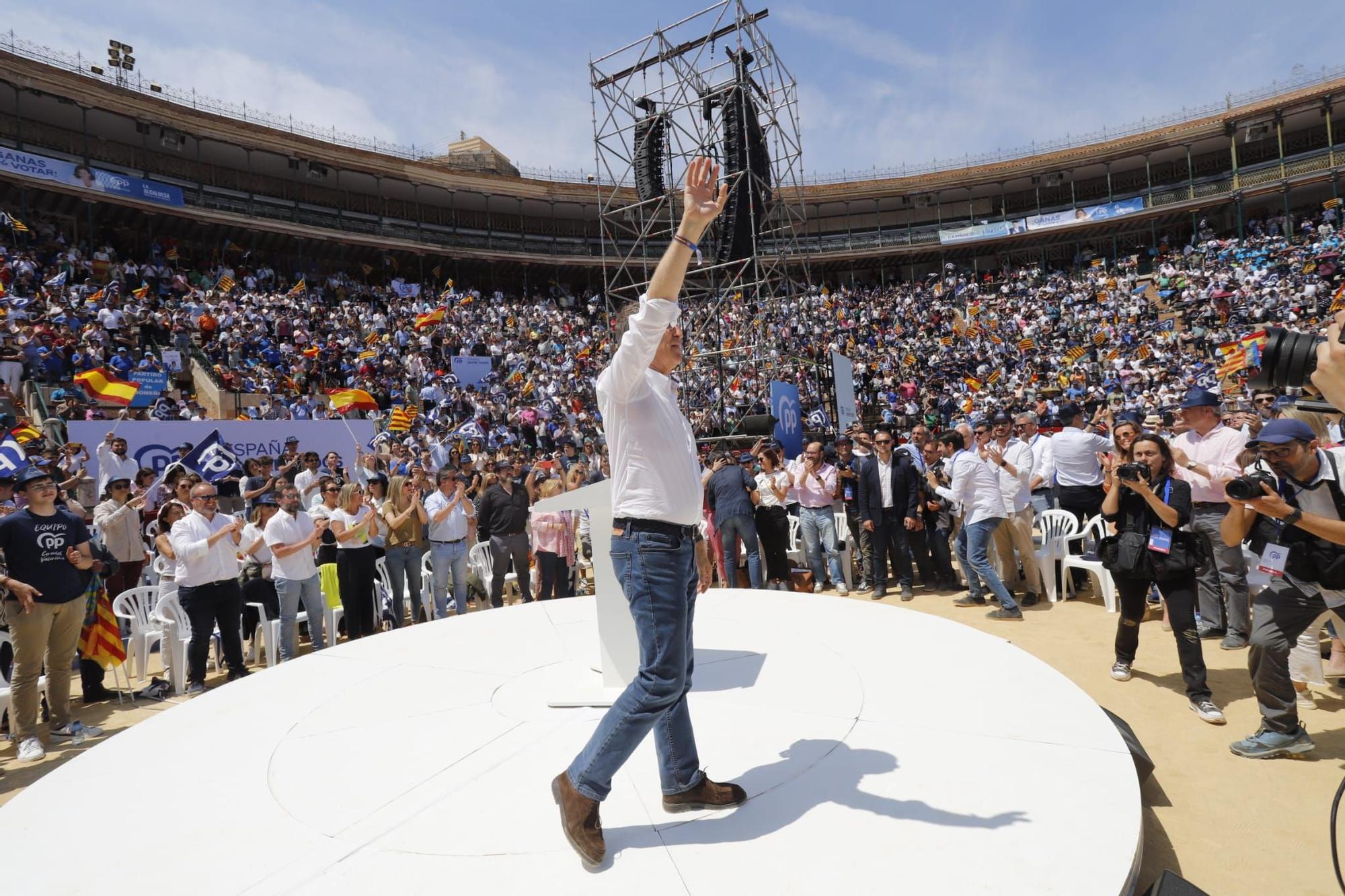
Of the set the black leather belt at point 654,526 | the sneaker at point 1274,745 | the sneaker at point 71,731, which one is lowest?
the sneaker at point 1274,745

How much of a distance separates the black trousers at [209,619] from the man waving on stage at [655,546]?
4939 mm

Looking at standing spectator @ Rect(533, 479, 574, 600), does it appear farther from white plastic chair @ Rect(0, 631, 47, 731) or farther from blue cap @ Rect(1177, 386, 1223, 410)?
blue cap @ Rect(1177, 386, 1223, 410)

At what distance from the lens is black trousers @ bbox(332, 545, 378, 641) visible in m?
6.74

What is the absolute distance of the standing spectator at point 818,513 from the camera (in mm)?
7758

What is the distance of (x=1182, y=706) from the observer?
4191 millimetres

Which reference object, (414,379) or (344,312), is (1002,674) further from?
(344,312)

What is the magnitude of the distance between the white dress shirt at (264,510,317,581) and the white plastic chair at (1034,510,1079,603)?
22.8 feet

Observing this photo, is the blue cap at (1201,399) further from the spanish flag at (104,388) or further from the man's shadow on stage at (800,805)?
the spanish flag at (104,388)

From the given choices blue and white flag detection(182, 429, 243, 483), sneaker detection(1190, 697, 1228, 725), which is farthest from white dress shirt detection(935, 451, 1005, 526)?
blue and white flag detection(182, 429, 243, 483)

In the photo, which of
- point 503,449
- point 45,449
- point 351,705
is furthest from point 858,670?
point 45,449

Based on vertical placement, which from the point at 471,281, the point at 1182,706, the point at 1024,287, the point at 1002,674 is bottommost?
the point at 1182,706

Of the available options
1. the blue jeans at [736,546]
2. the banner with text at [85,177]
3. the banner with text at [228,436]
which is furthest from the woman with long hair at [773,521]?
the banner with text at [85,177]

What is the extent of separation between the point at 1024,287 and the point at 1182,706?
28.5m

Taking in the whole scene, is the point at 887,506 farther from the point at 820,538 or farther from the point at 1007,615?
the point at 1007,615
